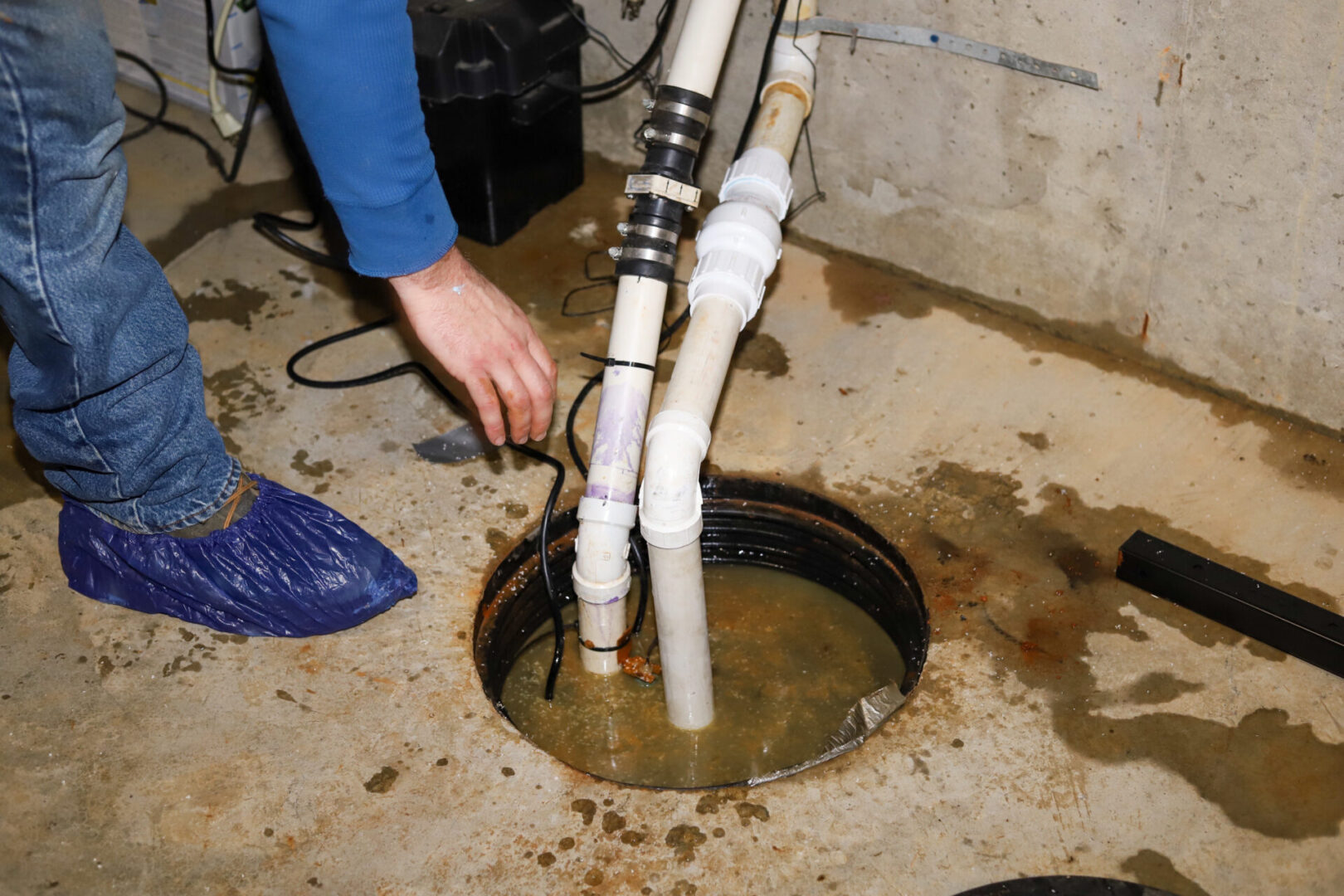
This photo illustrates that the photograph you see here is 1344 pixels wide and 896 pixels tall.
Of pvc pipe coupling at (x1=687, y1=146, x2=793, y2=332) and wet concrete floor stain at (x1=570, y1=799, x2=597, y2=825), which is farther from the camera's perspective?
pvc pipe coupling at (x1=687, y1=146, x2=793, y2=332)

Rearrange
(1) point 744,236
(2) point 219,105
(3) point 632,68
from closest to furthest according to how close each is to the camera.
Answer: (1) point 744,236
(3) point 632,68
(2) point 219,105

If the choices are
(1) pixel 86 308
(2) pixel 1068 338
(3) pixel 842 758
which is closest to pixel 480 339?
(1) pixel 86 308

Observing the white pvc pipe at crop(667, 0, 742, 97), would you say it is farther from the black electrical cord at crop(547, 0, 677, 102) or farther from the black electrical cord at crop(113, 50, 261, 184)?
the black electrical cord at crop(113, 50, 261, 184)

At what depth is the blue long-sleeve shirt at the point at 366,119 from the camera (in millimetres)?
1149

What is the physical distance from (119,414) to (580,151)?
1389mm

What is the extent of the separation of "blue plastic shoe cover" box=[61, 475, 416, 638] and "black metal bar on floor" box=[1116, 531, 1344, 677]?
107 cm

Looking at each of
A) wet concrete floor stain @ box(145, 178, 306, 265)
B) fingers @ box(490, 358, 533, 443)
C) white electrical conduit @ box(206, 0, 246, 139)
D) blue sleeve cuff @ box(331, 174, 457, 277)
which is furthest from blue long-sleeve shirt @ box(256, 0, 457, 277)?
white electrical conduit @ box(206, 0, 246, 139)

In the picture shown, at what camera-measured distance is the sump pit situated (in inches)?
67.1

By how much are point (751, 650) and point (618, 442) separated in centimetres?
48

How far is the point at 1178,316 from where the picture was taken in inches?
80.3

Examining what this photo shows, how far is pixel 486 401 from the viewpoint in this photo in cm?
139

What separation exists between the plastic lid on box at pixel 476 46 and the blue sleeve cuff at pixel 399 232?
102cm

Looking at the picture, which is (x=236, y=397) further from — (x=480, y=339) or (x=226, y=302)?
(x=480, y=339)

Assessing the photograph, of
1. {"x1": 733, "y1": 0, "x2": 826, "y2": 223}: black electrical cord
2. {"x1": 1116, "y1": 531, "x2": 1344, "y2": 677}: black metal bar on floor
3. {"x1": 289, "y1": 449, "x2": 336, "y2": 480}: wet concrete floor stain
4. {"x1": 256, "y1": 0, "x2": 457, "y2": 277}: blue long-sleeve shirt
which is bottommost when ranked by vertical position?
{"x1": 289, "y1": 449, "x2": 336, "y2": 480}: wet concrete floor stain
